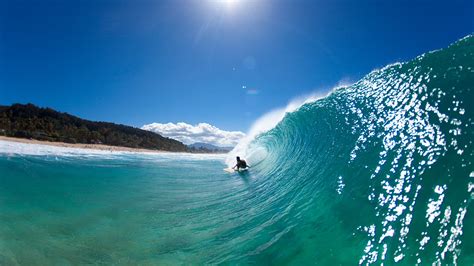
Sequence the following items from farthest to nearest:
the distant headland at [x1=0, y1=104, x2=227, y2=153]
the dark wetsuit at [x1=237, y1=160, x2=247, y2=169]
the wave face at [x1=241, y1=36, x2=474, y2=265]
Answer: the distant headland at [x1=0, y1=104, x2=227, y2=153] → the dark wetsuit at [x1=237, y1=160, x2=247, y2=169] → the wave face at [x1=241, y1=36, x2=474, y2=265]

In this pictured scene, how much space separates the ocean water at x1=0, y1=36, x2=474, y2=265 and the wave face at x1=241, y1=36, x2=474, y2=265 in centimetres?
3

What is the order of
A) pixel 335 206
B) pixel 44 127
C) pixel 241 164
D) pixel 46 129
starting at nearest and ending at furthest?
pixel 335 206
pixel 241 164
pixel 46 129
pixel 44 127

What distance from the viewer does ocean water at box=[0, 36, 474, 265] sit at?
4.45 metres

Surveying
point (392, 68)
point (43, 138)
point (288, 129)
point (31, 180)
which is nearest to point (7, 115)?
point (43, 138)

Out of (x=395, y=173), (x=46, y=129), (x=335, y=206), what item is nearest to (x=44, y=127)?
(x=46, y=129)

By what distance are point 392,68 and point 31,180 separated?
53.2ft

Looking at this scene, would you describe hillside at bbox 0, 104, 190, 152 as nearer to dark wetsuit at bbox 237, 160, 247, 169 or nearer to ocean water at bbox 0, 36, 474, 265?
dark wetsuit at bbox 237, 160, 247, 169

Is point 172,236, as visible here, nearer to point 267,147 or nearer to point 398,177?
point 398,177

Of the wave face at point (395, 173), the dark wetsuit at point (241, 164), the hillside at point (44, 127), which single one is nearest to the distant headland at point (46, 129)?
the hillside at point (44, 127)

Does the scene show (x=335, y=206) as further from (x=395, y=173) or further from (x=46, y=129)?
(x=46, y=129)

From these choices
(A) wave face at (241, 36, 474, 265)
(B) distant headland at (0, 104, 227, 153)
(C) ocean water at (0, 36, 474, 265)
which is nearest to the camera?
(A) wave face at (241, 36, 474, 265)

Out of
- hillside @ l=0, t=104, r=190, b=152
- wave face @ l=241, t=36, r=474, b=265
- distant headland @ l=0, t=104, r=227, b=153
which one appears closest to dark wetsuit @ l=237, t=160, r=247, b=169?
wave face @ l=241, t=36, r=474, b=265

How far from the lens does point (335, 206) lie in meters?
5.96

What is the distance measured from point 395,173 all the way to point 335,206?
1.43 metres
